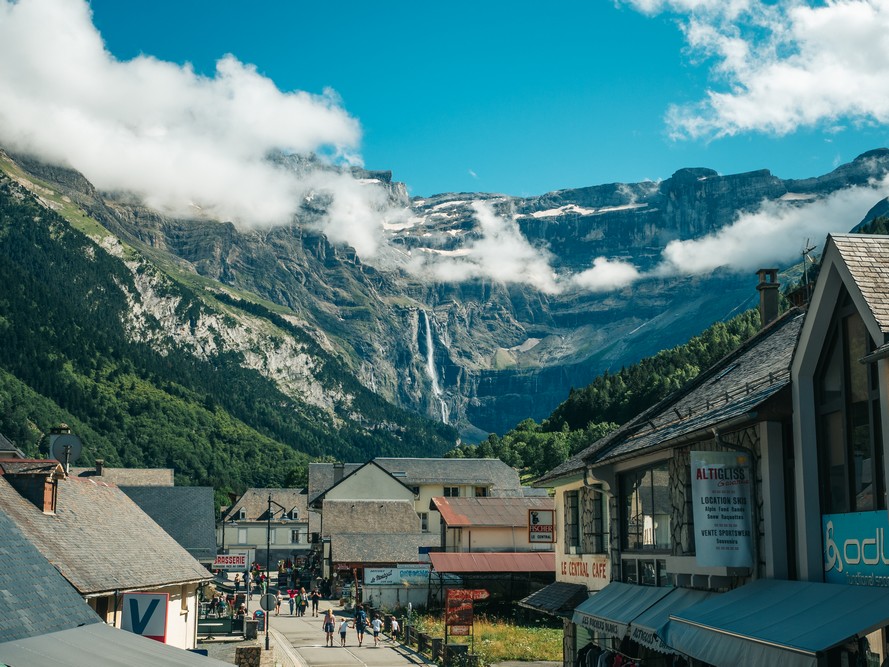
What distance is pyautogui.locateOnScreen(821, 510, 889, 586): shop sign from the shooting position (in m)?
13.6

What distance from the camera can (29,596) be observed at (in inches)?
665

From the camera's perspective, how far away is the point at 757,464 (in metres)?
17.5

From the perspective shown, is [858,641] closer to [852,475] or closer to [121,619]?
[852,475]

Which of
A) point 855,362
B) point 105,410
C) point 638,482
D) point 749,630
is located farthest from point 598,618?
point 105,410

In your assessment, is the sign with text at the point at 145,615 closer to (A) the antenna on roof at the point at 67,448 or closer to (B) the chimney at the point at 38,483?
(B) the chimney at the point at 38,483

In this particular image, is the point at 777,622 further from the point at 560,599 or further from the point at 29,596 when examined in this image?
the point at 560,599

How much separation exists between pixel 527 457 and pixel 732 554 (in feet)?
462

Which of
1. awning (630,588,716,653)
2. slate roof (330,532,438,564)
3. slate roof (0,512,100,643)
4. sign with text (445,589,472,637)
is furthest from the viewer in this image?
slate roof (330,532,438,564)

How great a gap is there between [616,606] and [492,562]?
3440 cm

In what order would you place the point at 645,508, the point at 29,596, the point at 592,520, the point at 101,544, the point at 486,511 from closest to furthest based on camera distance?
the point at 29,596 → the point at 645,508 → the point at 592,520 → the point at 101,544 → the point at 486,511

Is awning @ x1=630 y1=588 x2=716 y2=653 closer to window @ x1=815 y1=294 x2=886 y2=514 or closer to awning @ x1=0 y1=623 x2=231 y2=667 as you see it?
window @ x1=815 y1=294 x2=886 y2=514

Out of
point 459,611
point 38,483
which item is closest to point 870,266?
point 38,483

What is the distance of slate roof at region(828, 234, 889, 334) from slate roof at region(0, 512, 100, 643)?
1290 centimetres

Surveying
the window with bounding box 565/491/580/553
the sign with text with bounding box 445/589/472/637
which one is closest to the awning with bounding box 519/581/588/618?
the window with bounding box 565/491/580/553
